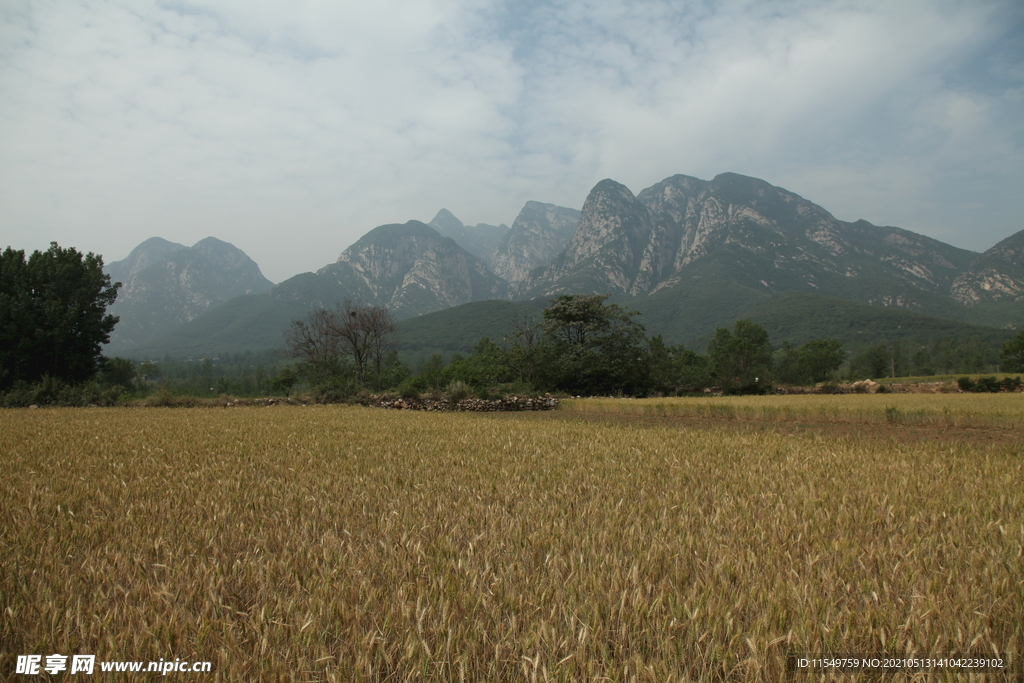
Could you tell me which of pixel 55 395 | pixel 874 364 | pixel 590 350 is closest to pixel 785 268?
pixel 874 364

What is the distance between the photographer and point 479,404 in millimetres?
23125

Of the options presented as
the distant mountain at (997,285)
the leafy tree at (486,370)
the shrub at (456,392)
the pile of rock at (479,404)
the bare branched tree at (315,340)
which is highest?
the distant mountain at (997,285)

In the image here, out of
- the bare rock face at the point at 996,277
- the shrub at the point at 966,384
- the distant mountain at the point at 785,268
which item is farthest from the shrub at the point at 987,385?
A: the bare rock face at the point at 996,277

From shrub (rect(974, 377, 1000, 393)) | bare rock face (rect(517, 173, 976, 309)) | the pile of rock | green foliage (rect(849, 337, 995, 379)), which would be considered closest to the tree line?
the pile of rock

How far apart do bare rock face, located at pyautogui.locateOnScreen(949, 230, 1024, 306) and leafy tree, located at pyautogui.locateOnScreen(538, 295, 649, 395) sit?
8067 inches

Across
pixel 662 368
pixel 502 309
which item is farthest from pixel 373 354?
pixel 502 309

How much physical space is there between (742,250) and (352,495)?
201 m

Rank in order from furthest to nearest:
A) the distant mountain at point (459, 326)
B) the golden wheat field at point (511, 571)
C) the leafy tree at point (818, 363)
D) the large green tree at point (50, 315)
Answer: the distant mountain at point (459, 326) < the leafy tree at point (818, 363) < the large green tree at point (50, 315) < the golden wheat field at point (511, 571)

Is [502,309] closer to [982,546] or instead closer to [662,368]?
[662,368]

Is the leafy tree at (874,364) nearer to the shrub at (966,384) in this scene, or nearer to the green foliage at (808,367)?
the green foliage at (808,367)

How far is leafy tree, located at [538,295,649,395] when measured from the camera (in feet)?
99.1

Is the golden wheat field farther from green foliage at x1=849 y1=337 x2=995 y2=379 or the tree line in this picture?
green foliage at x1=849 y1=337 x2=995 y2=379

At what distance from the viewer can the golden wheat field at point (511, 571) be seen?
1866 mm

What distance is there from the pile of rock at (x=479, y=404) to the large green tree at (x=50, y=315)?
19466mm
